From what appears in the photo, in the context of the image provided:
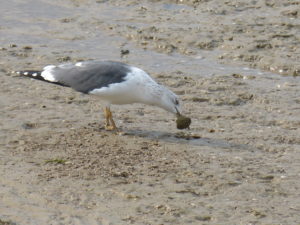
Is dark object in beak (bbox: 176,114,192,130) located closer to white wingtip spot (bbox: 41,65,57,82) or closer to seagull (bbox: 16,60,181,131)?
seagull (bbox: 16,60,181,131)

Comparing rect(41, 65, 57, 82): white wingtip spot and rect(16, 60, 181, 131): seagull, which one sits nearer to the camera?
rect(16, 60, 181, 131): seagull

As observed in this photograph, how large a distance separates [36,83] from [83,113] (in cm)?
120

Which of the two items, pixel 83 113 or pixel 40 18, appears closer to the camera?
pixel 83 113

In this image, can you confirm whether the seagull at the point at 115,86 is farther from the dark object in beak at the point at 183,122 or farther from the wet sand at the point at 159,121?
the wet sand at the point at 159,121

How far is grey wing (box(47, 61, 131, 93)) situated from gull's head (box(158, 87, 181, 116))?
→ 0.46 metres

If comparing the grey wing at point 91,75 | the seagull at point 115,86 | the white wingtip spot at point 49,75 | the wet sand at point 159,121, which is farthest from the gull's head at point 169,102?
the white wingtip spot at point 49,75

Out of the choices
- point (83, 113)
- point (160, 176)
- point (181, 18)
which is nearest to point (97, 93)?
point (83, 113)

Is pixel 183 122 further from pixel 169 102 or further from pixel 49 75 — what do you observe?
pixel 49 75

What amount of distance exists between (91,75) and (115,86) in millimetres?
345

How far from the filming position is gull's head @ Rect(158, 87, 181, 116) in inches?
364

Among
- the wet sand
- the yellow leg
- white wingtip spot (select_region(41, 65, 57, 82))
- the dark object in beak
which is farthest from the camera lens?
white wingtip spot (select_region(41, 65, 57, 82))

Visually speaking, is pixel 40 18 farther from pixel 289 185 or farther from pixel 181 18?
pixel 289 185

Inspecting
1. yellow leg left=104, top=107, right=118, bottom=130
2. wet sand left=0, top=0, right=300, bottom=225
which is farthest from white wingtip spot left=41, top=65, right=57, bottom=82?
yellow leg left=104, top=107, right=118, bottom=130

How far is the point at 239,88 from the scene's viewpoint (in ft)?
34.9
